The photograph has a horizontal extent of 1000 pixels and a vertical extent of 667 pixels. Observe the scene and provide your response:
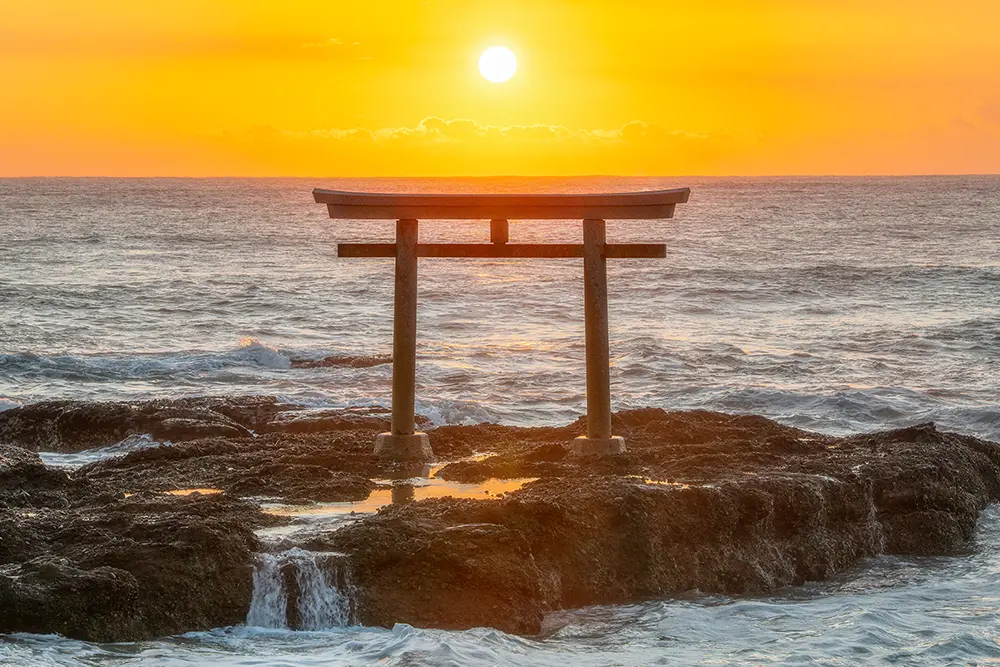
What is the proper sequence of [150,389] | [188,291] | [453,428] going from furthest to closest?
[188,291]
[150,389]
[453,428]

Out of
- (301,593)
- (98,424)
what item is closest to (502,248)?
(301,593)

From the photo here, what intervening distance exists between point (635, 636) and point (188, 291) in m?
29.1

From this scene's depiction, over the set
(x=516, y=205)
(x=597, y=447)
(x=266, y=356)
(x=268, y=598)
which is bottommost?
(x=268, y=598)

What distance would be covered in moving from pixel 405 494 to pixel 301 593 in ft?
6.81

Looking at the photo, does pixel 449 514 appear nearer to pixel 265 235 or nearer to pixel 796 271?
pixel 796 271

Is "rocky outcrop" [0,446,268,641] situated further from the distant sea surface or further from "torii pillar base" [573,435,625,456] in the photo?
the distant sea surface

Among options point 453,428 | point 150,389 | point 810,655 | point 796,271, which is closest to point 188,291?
point 150,389

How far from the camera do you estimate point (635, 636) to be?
28.3 feet

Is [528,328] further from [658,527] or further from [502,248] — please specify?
[658,527]

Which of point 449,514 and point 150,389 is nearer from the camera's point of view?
point 449,514

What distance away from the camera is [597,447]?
1176cm

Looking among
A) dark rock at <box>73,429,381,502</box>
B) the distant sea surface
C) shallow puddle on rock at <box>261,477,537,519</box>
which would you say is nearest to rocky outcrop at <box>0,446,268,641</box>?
shallow puddle on rock at <box>261,477,537,519</box>

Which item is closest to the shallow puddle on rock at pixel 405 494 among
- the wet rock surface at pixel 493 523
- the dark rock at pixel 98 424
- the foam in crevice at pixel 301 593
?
the wet rock surface at pixel 493 523

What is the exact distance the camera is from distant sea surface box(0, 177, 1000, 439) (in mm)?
18656
